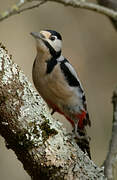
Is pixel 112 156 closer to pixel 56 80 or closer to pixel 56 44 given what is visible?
pixel 56 80

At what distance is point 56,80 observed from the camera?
368 cm

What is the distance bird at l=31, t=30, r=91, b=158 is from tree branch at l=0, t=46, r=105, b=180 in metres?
1.11

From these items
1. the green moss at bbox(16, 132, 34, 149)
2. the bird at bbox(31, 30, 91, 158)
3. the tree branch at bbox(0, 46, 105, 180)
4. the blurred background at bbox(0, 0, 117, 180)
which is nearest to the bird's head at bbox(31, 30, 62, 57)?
the bird at bbox(31, 30, 91, 158)

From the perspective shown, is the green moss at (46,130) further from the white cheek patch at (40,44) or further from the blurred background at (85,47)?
the blurred background at (85,47)

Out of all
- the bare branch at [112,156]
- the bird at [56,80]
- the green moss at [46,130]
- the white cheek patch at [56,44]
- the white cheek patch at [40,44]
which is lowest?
the bare branch at [112,156]

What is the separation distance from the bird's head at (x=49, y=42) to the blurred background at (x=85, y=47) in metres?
2.52

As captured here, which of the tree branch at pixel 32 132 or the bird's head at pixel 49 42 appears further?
the bird's head at pixel 49 42

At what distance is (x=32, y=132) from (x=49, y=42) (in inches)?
57.1

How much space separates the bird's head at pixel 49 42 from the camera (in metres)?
3.69

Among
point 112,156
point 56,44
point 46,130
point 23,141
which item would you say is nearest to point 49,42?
point 56,44

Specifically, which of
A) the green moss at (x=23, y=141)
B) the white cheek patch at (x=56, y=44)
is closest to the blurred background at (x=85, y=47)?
the white cheek patch at (x=56, y=44)

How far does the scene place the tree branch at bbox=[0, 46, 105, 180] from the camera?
2.36 metres

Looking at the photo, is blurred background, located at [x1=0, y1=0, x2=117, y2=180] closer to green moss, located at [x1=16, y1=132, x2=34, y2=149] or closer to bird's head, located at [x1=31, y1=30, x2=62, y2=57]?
bird's head, located at [x1=31, y1=30, x2=62, y2=57]

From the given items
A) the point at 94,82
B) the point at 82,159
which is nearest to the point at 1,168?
the point at 94,82
